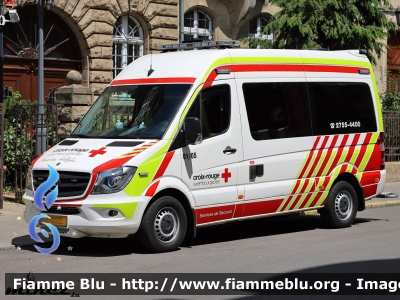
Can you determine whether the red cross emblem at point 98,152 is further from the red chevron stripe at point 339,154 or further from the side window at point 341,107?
the red chevron stripe at point 339,154

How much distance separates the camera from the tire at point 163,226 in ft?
35.7

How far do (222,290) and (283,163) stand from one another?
428cm

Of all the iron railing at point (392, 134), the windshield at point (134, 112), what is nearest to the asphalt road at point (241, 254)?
the windshield at point (134, 112)

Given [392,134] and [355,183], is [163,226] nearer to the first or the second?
[355,183]

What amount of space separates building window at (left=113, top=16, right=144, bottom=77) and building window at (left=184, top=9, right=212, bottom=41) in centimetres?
188

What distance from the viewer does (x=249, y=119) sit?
39.8 ft

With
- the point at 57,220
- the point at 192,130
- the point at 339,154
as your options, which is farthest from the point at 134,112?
the point at 339,154

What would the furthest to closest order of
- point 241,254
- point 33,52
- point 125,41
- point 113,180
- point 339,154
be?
point 125,41
point 33,52
point 339,154
point 241,254
point 113,180

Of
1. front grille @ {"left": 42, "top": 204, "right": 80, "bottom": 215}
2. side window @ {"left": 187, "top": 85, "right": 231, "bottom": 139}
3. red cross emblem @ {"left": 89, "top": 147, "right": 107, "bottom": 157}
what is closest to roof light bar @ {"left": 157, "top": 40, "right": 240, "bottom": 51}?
side window @ {"left": 187, "top": 85, "right": 231, "bottom": 139}

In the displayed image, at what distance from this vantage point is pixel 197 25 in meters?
27.2

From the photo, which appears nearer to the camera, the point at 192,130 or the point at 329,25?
the point at 192,130

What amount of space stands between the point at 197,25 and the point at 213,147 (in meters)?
16.1

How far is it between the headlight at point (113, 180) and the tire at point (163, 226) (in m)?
0.53

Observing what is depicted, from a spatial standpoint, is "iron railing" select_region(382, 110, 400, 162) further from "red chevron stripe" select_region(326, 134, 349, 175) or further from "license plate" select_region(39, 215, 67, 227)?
"license plate" select_region(39, 215, 67, 227)
